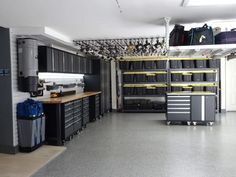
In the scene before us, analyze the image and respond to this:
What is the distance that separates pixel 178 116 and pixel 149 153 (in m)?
2.95

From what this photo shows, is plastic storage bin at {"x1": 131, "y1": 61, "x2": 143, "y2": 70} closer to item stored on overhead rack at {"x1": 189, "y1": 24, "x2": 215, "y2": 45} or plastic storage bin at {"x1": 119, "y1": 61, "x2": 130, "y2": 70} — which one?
plastic storage bin at {"x1": 119, "y1": 61, "x2": 130, "y2": 70}

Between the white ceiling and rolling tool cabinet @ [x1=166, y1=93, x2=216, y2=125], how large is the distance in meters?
2.58

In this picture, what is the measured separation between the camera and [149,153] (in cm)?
463

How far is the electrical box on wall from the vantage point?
4684 millimetres

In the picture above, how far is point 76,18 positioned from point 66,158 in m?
2.47

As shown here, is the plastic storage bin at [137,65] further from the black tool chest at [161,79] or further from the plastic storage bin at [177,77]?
the plastic storage bin at [177,77]

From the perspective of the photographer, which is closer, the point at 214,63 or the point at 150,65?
the point at 214,63

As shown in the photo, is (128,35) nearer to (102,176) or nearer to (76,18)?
(76,18)

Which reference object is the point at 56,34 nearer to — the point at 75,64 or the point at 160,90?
the point at 75,64

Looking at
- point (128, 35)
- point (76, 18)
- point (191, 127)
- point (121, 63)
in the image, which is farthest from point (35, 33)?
point (121, 63)

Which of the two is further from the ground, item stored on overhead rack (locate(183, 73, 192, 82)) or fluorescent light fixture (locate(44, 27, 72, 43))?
fluorescent light fixture (locate(44, 27, 72, 43))

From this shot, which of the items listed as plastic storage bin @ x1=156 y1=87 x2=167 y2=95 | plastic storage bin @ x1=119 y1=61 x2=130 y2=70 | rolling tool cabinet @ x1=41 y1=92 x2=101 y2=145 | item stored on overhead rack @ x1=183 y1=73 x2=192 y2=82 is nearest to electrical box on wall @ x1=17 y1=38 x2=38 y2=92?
rolling tool cabinet @ x1=41 y1=92 x2=101 y2=145

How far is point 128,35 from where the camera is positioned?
20.0 ft

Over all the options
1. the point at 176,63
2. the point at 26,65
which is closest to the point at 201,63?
the point at 176,63
